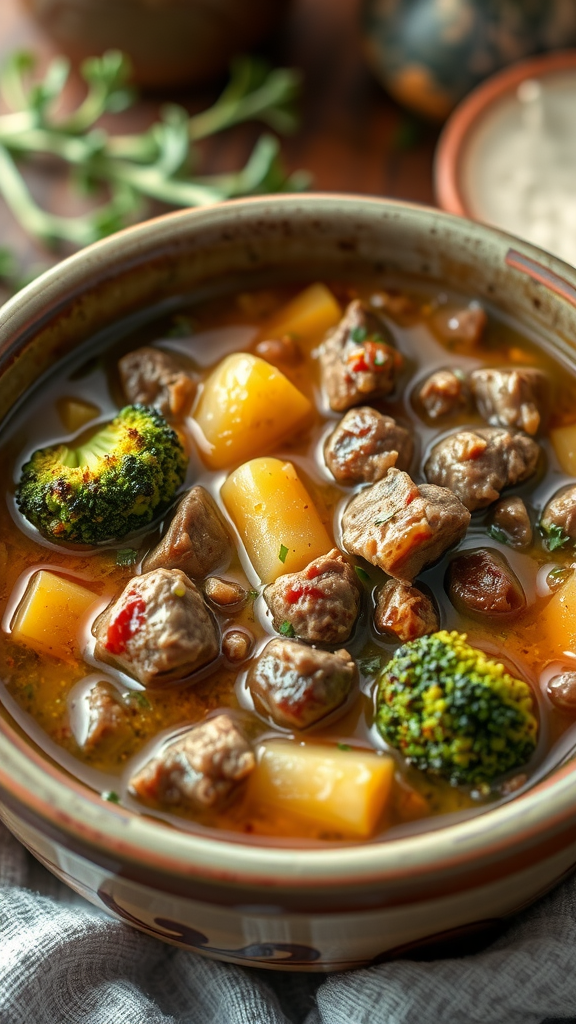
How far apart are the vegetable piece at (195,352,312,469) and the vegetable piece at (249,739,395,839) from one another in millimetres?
924

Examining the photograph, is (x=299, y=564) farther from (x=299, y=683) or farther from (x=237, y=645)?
(x=299, y=683)

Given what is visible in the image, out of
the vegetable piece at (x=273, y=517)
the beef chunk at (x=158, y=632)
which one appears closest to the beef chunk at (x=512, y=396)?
the vegetable piece at (x=273, y=517)

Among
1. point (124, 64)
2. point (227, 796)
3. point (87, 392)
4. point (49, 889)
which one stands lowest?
point (49, 889)

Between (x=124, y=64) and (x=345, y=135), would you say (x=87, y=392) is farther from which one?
(x=345, y=135)

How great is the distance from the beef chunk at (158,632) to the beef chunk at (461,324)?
1211 mm

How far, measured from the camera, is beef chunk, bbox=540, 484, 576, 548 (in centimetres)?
278

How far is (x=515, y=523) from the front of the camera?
2.80 meters

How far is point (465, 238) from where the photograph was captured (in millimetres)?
3086

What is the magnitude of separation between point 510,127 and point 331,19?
130 centimetres

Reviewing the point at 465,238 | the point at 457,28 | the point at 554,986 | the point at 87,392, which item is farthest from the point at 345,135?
the point at 554,986

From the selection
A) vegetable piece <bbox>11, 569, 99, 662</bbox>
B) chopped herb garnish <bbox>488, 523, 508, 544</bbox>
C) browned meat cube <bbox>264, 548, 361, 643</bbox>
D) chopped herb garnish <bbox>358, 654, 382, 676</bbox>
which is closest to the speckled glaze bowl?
vegetable piece <bbox>11, 569, 99, 662</bbox>

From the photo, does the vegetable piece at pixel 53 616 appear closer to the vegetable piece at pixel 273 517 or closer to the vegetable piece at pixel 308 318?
the vegetable piece at pixel 273 517

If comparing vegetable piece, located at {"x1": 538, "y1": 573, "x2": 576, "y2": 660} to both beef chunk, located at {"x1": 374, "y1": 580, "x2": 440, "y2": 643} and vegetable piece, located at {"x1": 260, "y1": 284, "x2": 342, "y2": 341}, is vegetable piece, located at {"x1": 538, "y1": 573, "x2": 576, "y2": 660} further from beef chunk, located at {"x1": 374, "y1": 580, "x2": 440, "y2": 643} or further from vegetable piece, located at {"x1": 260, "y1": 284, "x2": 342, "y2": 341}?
vegetable piece, located at {"x1": 260, "y1": 284, "x2": 342, "y2": 341}

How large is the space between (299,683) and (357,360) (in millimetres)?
1009
